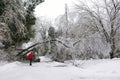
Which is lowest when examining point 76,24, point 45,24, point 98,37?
point 98,37

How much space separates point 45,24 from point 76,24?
34.4 meters

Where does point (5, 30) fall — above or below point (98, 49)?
above

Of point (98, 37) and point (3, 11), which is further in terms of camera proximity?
point (98, 37)

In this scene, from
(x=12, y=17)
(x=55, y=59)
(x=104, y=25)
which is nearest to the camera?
(x=12, y=17)

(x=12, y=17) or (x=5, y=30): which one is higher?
(x=12, y=17)

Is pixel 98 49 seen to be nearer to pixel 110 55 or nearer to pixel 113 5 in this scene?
pixel 110 55

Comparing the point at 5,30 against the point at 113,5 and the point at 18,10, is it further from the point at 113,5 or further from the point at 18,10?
the point at 113,5

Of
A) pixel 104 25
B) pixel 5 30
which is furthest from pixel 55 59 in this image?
pixel 5 30

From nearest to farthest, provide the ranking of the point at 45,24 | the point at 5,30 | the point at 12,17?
the point at 5,30 → the point at 12,17 → the point at 45,24

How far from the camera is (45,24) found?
56.6 m

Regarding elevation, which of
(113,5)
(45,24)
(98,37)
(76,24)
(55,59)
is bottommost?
(55,59)

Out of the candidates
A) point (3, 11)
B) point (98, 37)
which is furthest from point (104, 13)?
point (3, 11)

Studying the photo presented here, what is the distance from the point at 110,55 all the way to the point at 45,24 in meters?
36.3

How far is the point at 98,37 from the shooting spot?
21.6 metres
